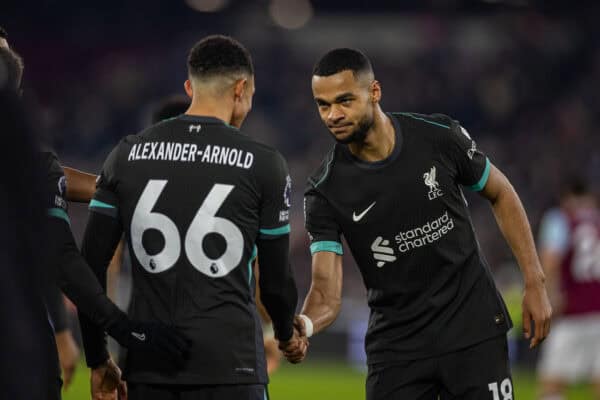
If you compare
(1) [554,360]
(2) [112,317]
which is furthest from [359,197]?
(1) [554,360]

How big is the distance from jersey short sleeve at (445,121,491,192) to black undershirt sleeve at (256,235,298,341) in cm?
126

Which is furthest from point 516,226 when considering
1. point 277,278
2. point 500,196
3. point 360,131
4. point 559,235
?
point 559,235

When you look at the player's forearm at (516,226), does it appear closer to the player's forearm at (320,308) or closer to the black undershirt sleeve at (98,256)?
the player's forearm at (320,308)

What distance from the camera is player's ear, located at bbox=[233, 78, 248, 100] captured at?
4.12m

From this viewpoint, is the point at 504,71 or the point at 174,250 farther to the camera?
the point at 504,71

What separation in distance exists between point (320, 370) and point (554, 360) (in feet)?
15.8

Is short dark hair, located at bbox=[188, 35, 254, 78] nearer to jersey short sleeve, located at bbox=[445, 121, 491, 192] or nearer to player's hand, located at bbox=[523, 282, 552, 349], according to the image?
jersey short sleeve, located at bbox=[445, 121, 491, 192]

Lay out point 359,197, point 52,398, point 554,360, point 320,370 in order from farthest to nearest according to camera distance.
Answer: point 320,370, point 554,360, point 359,197, point 52,398

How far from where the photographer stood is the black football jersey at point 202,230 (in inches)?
156

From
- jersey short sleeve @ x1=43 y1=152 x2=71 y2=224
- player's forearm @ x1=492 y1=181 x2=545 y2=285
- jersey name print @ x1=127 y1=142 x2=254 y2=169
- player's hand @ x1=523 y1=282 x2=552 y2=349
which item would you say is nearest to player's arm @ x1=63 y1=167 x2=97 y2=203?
jersey short sleeve @ x1=43 y1=152 x2=71 y2=224

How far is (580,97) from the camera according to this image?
2100 centimetres

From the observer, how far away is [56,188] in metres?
4.14

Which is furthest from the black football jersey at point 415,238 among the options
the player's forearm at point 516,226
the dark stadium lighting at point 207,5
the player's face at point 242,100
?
the dark stadium lighting at point 207,5

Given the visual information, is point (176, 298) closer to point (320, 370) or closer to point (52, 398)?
point (52, 398)
